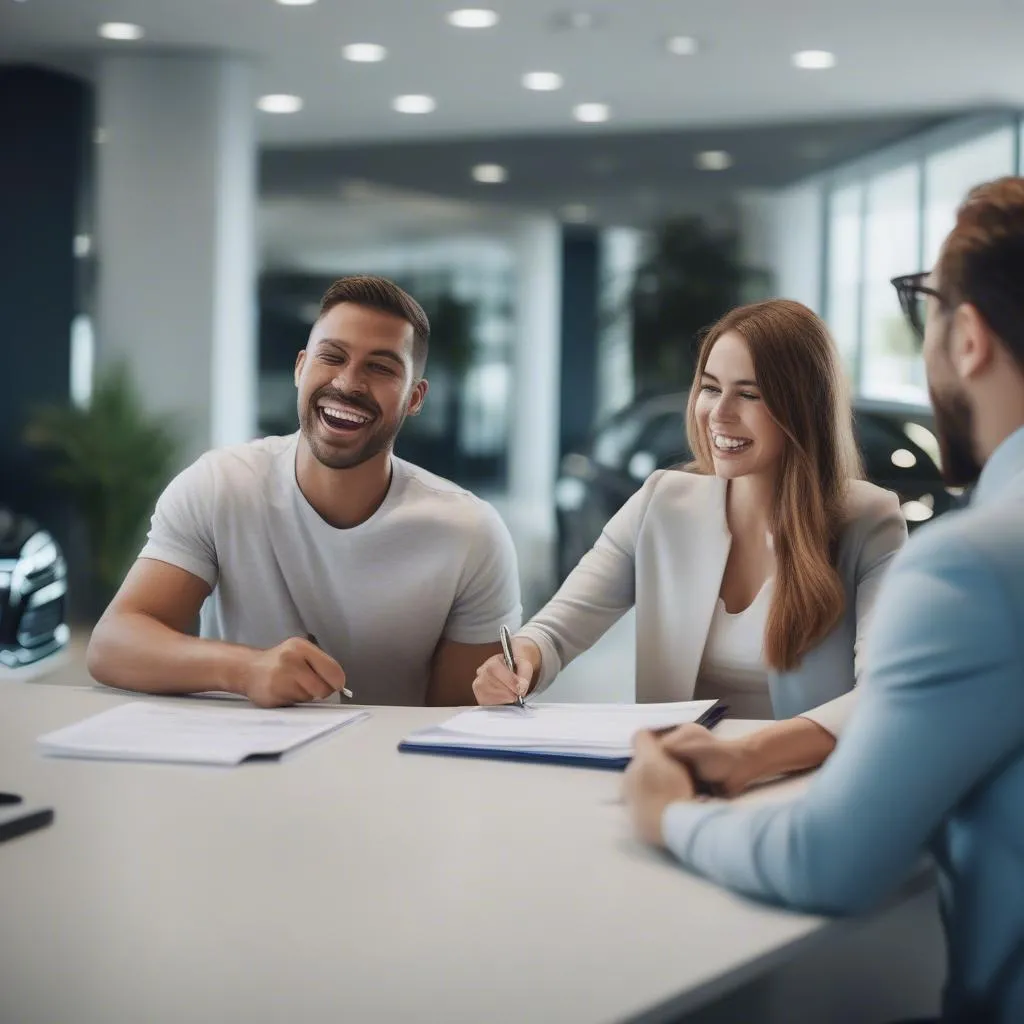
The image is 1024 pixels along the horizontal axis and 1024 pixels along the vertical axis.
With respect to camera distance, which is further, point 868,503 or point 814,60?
point 814,60

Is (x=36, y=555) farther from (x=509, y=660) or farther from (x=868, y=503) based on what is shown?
(x=868, y=503)

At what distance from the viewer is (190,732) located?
166cm


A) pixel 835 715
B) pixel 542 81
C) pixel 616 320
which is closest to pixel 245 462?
pixel 835 715

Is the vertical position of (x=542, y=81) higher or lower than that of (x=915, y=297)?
higher

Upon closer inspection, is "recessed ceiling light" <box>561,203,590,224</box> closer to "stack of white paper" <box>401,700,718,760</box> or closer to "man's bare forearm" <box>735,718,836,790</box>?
"stack of white paper" <box>401,700,718,760</box>

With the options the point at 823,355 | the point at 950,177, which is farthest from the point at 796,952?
the point at 950,177

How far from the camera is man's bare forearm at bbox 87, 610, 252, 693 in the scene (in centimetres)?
188

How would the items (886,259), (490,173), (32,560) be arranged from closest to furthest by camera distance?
(32,560), (886,259), (490,173)

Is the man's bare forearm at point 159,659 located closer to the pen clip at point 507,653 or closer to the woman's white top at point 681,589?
the pen clip at point 507,653

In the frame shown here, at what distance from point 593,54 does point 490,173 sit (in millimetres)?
2101

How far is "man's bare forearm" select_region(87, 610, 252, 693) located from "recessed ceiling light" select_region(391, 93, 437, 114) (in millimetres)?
5954

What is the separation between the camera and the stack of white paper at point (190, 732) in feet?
5.10

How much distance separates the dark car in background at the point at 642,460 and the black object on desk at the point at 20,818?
12.1ft

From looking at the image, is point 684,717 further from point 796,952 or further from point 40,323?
point 40,323
